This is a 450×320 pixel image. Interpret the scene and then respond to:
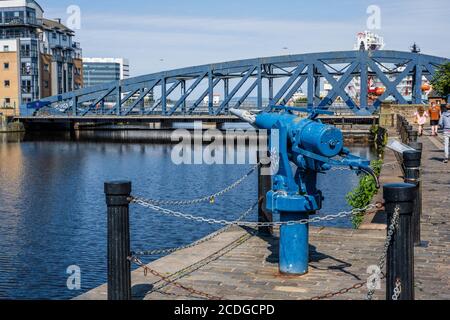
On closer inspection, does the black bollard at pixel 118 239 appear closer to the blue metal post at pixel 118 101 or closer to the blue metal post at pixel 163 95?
the blue metal post at pixel 163 95

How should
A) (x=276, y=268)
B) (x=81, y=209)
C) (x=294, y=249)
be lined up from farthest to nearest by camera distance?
1. (x=81, y=209)
2. (x=276, y=268)
3. (x=294, y=249)

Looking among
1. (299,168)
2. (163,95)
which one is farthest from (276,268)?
(163,95)

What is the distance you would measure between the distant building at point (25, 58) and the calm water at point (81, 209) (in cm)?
4653

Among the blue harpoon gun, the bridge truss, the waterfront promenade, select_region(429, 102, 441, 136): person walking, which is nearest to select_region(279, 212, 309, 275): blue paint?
the blue harpoon gun

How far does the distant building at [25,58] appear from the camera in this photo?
93938 millimetres

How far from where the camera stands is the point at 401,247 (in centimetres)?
699

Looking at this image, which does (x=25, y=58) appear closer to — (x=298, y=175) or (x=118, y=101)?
(x=118, y=101)

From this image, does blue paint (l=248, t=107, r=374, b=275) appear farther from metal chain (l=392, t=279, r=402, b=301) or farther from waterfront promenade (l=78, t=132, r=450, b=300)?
metal chain (l=392, t=279, r=402, b=301)

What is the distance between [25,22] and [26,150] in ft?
143

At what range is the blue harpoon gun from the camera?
9.37 meters

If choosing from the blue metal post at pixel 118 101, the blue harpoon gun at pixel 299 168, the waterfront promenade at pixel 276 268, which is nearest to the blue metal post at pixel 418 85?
the blue metal post at pixel 118 101

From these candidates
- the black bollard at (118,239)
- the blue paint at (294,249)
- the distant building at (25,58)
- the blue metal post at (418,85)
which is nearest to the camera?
the black bollard at (118,239)

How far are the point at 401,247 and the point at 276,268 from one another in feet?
10.6
